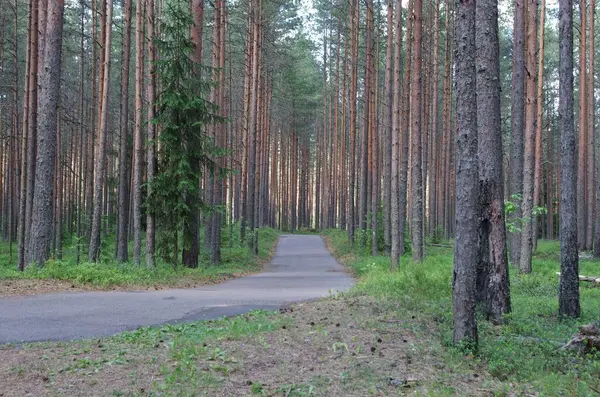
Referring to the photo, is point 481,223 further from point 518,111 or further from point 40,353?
point 518,111

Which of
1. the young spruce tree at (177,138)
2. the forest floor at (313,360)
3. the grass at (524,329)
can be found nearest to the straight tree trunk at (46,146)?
the young spruce tree at (177,138)

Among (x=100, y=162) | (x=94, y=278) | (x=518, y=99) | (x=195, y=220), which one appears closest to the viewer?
(x=94, y=278)

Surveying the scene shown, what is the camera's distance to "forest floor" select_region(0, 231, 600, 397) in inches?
201

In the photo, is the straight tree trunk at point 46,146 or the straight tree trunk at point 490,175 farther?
the straight tree trunk at point 46,146

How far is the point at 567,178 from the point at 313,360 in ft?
22.0

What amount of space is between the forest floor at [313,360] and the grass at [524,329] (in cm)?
3

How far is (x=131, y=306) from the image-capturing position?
10383mm

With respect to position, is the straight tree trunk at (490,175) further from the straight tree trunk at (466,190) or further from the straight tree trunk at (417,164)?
the straight tree trunk at (417,164)

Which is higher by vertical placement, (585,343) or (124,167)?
(124,167)

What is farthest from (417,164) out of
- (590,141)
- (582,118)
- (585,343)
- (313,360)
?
(590,141)

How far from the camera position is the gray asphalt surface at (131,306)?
800 centimetres

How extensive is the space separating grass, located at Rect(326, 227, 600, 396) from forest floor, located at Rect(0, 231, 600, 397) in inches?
1.1

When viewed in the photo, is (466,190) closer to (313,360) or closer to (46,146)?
(313,360)

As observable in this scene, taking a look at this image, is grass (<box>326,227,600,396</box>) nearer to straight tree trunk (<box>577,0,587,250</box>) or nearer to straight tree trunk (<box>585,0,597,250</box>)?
straight tree trunk (<box>585,0,597,250</box>)
